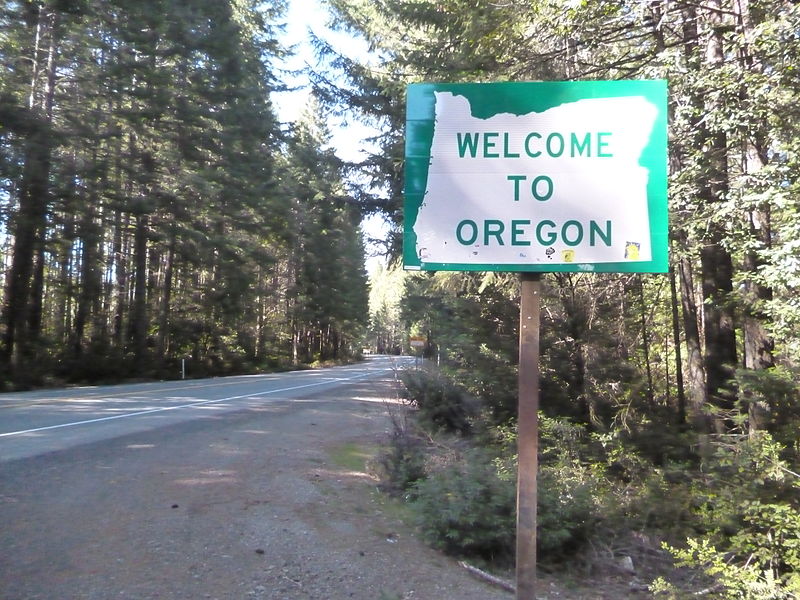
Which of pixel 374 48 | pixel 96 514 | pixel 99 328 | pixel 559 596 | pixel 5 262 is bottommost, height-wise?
pixel 559 596

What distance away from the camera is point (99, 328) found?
1214 inches

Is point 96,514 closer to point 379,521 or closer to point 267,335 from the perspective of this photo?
point 379,521

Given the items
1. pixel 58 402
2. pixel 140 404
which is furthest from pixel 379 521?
pixel 58 402

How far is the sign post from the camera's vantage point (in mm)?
3549

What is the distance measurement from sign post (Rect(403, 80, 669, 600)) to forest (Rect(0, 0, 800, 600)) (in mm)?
3391

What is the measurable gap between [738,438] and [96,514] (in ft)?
23.6

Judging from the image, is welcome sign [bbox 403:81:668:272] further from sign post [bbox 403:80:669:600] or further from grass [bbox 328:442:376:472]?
grass [bbox 328:442:376:472]

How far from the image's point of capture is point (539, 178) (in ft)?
11.9

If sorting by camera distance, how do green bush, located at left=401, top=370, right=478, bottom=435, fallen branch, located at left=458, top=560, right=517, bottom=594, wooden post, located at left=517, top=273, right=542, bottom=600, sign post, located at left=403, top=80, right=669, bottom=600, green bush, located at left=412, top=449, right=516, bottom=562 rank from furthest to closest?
green bush, located at left=401, top=370, right=478, bottom=435, green bush, located at left=412, top=449, right=516, bottom=562, fallen branch, located at left=458, top=560, right=517, bottom=594, sign post, located at left=403, top=80, right=669, bottom=600, wooden post, located at left=517, top=273, right=542, bottom=600

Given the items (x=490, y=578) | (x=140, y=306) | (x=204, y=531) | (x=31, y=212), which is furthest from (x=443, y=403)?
(x=140, y=306)

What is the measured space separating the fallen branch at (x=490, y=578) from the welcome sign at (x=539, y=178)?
334cm

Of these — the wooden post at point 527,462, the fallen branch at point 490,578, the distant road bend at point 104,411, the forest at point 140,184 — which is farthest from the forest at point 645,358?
the forest at point 140,184

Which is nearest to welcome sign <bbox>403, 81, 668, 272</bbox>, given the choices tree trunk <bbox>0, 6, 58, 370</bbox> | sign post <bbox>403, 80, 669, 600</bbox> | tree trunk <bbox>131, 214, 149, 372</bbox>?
sign post <bbox>403, 80, 669, 600</bbox>

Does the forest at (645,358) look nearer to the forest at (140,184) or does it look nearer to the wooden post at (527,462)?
the wooden post at (527,462)
